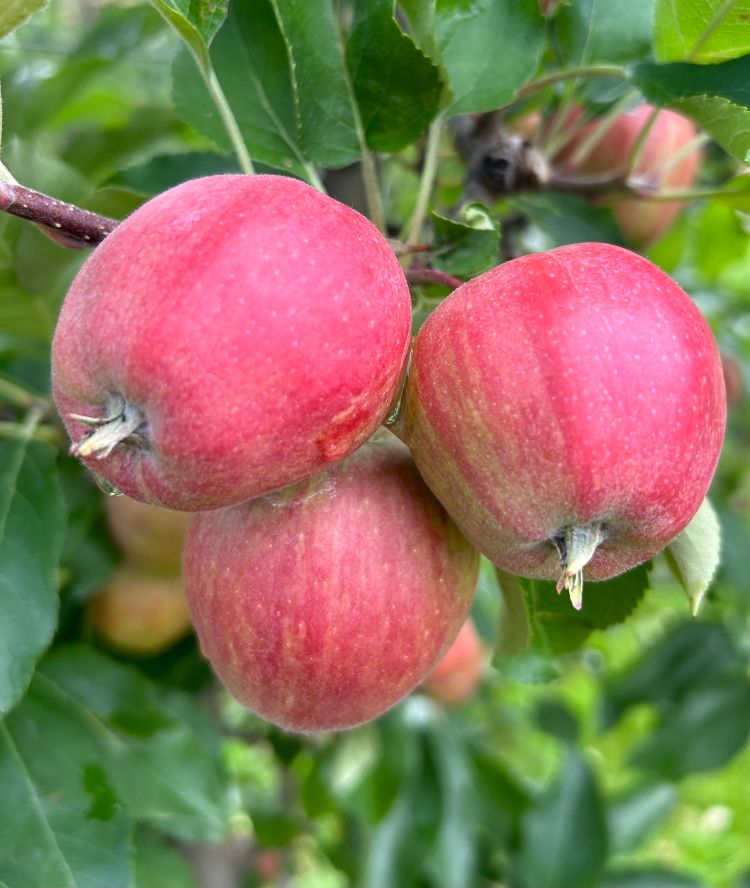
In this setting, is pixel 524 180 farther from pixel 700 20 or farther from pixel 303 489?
pixel 303 489

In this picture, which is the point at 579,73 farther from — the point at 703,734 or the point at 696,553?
the point at 703,734

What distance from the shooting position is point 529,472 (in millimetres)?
535

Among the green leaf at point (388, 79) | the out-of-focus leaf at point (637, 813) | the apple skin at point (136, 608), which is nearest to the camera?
the green leaf at point (388, 79)

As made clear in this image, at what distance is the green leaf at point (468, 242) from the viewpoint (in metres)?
0.68

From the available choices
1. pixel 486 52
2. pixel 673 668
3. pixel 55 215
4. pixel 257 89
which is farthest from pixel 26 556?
pixel 673 668

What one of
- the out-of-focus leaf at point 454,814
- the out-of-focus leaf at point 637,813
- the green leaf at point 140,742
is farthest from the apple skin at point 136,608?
the out-of-focus leaf at point 637,813

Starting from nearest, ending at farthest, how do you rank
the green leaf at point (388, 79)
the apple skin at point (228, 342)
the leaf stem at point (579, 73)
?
the apple skin at point (228, 342) → the green leaf at point (388, 79) → the leaf stem at point (579, 73)

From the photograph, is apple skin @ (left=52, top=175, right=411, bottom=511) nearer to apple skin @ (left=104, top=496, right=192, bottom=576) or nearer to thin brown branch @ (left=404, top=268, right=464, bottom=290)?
thin brown branch @ (left=404, top=268, right=464, bottom=290)

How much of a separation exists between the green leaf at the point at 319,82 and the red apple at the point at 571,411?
27cm

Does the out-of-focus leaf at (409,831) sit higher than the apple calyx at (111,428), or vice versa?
the apple calyx at (111,428)

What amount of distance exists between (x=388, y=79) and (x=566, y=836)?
1.21 m

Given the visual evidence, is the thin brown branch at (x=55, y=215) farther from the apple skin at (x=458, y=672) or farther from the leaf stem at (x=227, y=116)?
the apple skin at (x=458, y=672)

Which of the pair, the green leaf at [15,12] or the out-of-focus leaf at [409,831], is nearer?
the green leaf at [15,12]

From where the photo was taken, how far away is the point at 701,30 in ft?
2.40
